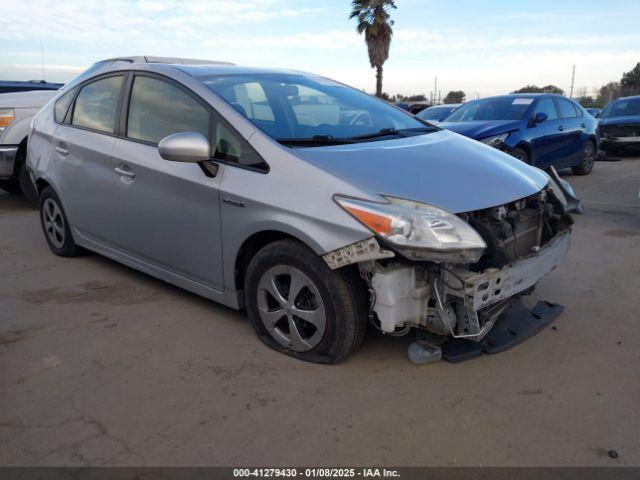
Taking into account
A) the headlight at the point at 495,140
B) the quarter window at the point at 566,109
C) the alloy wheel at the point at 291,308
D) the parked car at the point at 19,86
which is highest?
the parked car at the point at 19,86

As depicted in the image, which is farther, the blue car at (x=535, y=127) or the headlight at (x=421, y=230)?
the blue car at (x=535, y=127)

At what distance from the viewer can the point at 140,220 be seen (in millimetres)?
3949

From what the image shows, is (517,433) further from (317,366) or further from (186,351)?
(186,351)

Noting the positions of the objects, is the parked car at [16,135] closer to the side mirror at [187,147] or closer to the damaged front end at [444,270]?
the side mirror at [187,147]

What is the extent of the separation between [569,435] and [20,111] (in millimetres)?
7565

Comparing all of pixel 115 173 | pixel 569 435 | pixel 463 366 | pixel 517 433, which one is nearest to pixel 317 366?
pixel 463 366

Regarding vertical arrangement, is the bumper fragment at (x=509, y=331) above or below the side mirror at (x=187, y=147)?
below

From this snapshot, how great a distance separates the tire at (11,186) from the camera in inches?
324

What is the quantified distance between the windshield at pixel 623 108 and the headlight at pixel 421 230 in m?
12.8

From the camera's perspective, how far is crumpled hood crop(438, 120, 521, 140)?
27.5ft

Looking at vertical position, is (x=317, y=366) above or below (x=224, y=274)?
below

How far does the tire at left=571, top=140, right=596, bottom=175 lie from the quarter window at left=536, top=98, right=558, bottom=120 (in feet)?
4.27

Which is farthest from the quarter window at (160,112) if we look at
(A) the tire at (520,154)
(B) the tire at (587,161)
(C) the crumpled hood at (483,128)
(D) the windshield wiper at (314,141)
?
(B) the tire at (587,161)

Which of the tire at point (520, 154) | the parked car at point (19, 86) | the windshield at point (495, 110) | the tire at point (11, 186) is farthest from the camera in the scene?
the parked car at point (19, 86)
